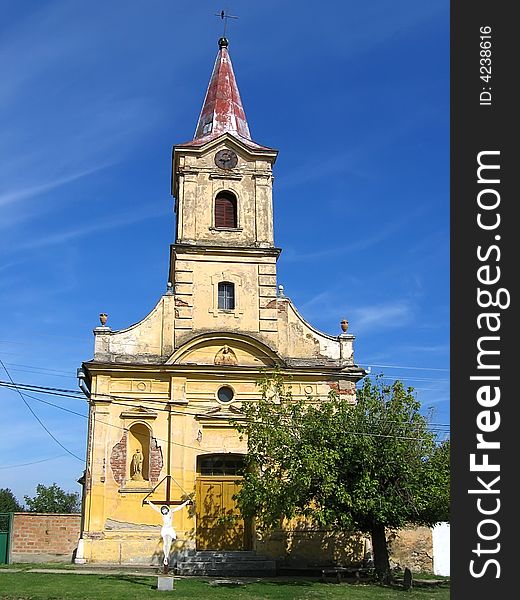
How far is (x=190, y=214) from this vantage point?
30.4 m

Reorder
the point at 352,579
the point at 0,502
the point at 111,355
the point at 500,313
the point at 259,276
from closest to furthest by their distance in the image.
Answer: the point at 500,313 → the point at 352,579 → the point at 111,355 → the point at 259,276 → the point at 0,502

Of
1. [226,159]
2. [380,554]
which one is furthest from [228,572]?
[226,159]

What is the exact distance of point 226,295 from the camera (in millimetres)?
29688

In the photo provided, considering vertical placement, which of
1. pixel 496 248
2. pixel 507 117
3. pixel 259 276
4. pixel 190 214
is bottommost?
pixel 496 248

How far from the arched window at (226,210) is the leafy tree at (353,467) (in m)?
9.30

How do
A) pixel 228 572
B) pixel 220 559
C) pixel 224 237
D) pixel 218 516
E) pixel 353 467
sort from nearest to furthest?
pixel 353 467 → pixel 228 572 → pixel 220 559 → pixel 218 516 → pixel 224 237

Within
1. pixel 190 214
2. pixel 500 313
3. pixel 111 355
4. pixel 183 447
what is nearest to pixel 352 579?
pixel 183 447

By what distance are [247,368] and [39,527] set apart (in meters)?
9.68

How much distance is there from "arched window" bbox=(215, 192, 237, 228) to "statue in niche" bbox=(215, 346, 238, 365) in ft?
17.0

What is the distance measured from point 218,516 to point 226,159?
1376 cm

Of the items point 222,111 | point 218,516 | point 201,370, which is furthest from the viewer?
point 222,111

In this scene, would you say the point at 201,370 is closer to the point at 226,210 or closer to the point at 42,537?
the point at 226,210

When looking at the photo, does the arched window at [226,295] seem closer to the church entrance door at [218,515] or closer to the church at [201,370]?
the church at [201,370]

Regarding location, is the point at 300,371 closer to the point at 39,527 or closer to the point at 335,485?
the point at 335,485
